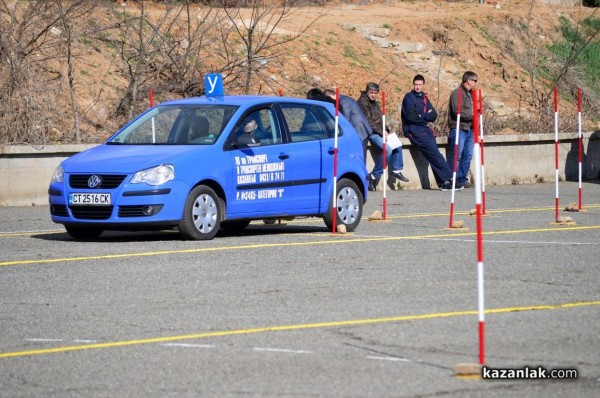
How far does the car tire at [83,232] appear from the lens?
15342 millimetres

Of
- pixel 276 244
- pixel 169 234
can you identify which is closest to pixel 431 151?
pixel 169 234

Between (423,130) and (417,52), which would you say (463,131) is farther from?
(417,52)

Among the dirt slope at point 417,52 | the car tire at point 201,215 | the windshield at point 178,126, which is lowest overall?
the car tire at point 201,215

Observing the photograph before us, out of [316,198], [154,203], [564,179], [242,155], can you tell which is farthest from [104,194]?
[564,179]

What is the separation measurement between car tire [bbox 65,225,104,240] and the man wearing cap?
893cm

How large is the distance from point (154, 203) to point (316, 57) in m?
20.1

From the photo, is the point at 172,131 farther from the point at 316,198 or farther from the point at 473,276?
the point at 473,276

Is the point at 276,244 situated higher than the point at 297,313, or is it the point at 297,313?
the point at 276,244

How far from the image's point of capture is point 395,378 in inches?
309

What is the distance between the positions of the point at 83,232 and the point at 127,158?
3.64 ft

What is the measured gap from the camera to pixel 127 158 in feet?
49.1

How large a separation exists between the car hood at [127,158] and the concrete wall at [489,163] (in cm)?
547

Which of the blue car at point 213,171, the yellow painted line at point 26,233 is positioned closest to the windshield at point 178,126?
the blue car at point 213,171

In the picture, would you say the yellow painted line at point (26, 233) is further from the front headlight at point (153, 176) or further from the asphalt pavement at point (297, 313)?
the front headlight at point (153, 176)
